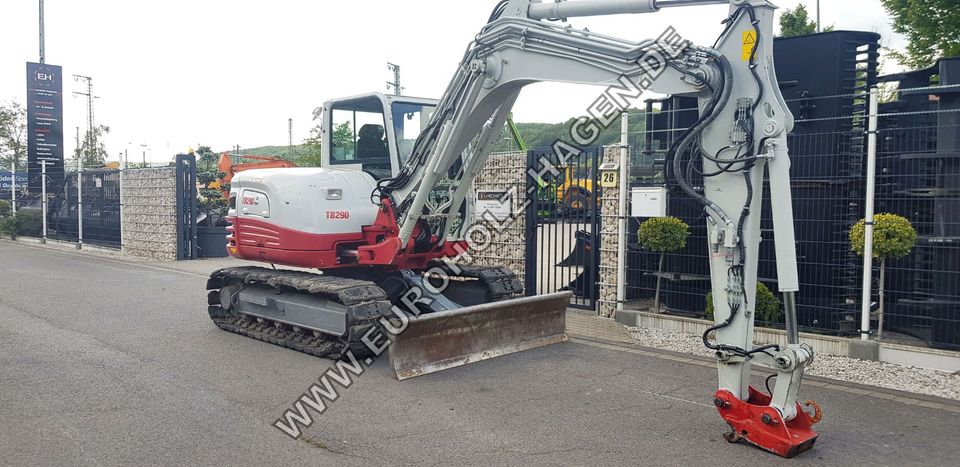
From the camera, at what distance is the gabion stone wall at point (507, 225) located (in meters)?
10.6

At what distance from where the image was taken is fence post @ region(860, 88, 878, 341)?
22.9 feet

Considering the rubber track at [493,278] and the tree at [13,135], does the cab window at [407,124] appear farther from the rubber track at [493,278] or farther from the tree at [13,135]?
the tree at [13,135]

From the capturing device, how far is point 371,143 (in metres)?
7.98

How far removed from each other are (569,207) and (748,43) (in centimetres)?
527

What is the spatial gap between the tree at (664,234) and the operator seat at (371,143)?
10.8 ft

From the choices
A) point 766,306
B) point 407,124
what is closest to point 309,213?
point 407,124

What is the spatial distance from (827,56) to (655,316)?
3630 millimetres

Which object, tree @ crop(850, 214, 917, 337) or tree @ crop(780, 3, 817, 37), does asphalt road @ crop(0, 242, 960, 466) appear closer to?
tree @ crop(850, 214, 917, 337)

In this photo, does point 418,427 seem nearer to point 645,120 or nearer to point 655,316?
point 655,316

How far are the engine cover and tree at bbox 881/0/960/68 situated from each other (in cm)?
1819

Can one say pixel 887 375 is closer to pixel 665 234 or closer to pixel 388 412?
pixel 665 234

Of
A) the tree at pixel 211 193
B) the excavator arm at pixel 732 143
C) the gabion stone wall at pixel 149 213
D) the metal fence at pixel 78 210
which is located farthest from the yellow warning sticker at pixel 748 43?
the metal fence at pixel 78 210

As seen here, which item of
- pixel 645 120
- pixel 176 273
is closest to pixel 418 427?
pixel 645 120

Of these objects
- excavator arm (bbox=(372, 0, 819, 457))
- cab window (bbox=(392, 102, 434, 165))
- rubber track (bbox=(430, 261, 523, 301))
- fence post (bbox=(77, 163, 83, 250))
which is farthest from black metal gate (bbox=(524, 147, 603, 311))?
fence post (bbox=(77, 163, 83, 250))
